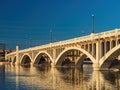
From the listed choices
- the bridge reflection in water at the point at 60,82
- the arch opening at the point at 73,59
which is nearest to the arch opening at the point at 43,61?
the arch opening at the point at 73,59

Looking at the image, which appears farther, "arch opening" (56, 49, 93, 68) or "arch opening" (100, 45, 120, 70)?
"arch opening" (56, 49, 93, 68)

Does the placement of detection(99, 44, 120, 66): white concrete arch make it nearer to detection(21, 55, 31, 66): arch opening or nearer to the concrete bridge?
the concrete bridge

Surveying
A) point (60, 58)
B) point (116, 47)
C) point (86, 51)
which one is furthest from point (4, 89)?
point (60, 58)

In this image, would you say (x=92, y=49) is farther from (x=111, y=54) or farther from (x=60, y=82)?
(x=60, y=82)

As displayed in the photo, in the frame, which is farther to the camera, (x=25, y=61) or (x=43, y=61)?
(x=25, y=61)

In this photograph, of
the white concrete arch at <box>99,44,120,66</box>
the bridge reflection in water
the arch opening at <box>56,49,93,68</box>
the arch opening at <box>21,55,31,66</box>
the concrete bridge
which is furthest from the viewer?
the arch opening at <box>21,55,31,66</box>

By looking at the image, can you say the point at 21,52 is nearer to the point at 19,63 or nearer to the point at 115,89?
the point at 19,63

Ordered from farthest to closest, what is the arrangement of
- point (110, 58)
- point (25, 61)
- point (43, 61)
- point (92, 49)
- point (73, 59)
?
1. point (25, 61)
2. point (43, 61)
3. point (73, 59)
4. point (92, 49)
5. point (110, 58)

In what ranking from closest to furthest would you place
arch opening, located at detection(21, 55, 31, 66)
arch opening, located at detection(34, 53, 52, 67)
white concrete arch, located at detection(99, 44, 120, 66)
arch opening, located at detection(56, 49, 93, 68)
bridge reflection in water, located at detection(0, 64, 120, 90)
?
bridge reflection in water, located at detection(0, 64, 120, 90)
white concrete arch, located at detection(99, 44, 120, 66)
arch opening, located at detection(56, 49, 93, 68)
arch opening, located at detection(34, 53, 52, 67)
arch opening, located at detection(21, 55, 31, 66)

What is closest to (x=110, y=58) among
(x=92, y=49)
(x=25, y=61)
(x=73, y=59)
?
(x=92, y=49)

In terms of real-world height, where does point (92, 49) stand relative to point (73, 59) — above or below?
above

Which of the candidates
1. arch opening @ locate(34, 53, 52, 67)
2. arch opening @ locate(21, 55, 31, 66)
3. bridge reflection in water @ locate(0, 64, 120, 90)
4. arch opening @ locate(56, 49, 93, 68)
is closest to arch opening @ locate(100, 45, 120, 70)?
bridge reflection in water @ locate(0, 64, 120, 90)

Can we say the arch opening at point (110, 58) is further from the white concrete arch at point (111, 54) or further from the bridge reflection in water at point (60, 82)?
the bridge reflection in water at point (60, 82)

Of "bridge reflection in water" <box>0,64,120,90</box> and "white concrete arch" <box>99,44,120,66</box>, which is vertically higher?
"white concrete arch" <box>99,44,120,66</box>
